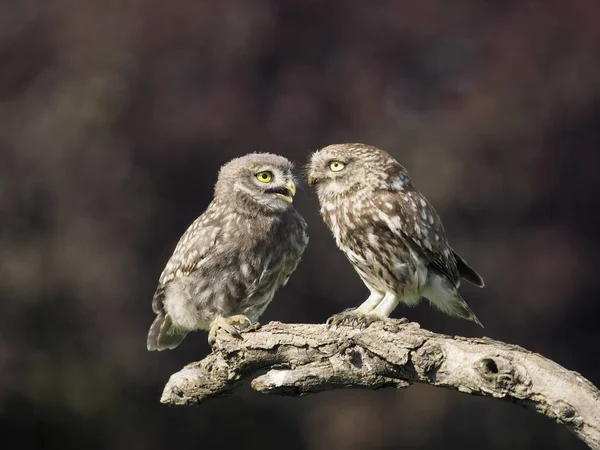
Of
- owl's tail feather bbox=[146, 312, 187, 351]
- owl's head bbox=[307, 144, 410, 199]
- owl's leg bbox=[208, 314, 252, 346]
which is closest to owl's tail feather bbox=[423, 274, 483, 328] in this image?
owl's head bbox=[307, 144, 410, 199]

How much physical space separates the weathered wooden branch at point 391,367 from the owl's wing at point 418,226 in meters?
0.72

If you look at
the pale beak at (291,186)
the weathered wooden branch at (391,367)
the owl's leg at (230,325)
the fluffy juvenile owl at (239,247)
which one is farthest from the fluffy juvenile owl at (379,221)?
the owl's leg at (230,325)

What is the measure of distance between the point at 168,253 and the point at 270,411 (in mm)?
1598

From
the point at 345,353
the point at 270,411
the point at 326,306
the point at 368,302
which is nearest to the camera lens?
the point at 345,353

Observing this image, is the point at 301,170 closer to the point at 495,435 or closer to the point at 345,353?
the point at 345,353

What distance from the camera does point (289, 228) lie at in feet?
17.0

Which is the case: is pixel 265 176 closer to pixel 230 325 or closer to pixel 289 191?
pixel 289 191

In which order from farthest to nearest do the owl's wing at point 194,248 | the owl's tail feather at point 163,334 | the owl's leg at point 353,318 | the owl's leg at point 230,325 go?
the owl's tail feather at point 163,334, the owl's wing at point 194,248, the owl's leg at point 230,325, the owl's leg at point 353,318

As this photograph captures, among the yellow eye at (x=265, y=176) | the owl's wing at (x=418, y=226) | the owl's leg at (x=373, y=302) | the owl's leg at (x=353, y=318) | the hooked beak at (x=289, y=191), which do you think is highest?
the yellow eye at (x=265, y=176)

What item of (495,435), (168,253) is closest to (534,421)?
(495,435)

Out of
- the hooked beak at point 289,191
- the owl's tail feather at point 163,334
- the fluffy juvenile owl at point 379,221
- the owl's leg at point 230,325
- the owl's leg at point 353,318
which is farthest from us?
the owl's tail feather at point 163,334

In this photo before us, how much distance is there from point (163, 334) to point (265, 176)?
1.26 metres

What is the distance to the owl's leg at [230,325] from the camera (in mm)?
4668

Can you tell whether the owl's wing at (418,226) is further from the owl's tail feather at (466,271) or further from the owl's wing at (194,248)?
the owl's wing at (194,248)
